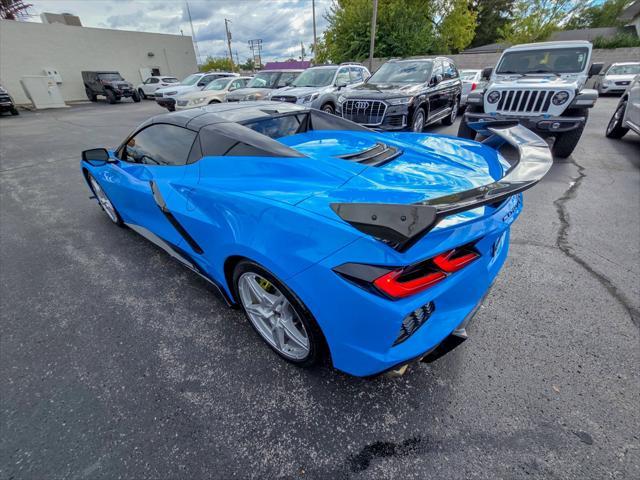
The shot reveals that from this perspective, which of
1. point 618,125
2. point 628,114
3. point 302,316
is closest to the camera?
point 302,316

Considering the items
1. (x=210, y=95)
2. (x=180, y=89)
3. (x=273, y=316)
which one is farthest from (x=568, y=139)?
(x=180, y=89)

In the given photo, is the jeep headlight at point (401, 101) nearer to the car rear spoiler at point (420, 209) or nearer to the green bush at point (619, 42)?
the car rear spoiler at point (420, 209)

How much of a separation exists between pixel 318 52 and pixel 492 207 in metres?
30.7

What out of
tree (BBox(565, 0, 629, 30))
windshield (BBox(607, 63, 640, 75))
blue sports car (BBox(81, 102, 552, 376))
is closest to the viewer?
blue sports car (BBox(81, 102, 552, 376))

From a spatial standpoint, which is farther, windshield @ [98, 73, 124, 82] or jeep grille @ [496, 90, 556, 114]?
windshield @ [98, 73, 124, 82]

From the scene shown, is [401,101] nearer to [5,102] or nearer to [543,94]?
[543,94]

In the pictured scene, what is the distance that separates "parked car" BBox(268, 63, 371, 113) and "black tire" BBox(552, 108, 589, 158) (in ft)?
16.6

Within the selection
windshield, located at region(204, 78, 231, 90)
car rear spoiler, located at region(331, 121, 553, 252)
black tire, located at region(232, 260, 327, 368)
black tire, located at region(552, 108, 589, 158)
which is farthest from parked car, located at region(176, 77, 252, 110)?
car rear spoiler, located at region(331, 121, 553, 252)

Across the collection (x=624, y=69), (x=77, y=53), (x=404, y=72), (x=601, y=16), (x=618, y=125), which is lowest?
(x=618, y=125)

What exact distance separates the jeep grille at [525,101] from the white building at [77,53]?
102 ft

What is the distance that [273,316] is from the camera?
1.87 metres

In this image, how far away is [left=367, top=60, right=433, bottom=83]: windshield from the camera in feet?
23.8

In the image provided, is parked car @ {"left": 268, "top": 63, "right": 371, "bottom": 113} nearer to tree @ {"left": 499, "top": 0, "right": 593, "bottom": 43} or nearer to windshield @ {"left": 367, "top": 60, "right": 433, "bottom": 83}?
windshield @ {"left": 367, "top": 60, "right": 433, "bottom": 83}

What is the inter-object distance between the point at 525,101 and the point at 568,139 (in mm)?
1044
